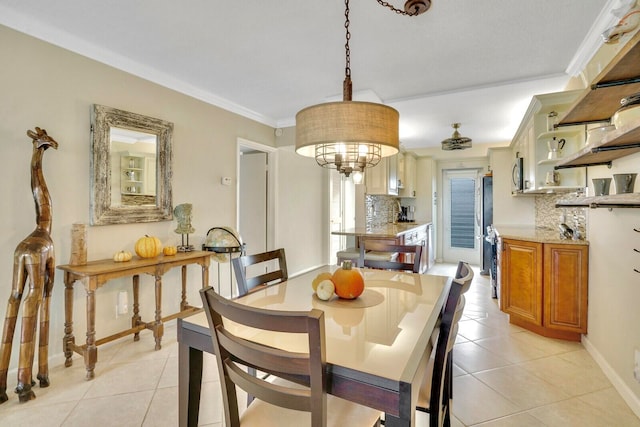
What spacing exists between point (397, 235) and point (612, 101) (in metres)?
2.41

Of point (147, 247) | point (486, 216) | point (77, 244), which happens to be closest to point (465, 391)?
point (147, 247)

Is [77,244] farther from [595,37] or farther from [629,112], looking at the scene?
[595,37]

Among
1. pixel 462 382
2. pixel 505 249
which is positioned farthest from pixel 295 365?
pixel 505 249

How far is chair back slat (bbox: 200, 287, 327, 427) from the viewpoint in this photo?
0.80 meters

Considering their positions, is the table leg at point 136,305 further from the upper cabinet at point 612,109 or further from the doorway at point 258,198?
the upper cabinet at point 612,109

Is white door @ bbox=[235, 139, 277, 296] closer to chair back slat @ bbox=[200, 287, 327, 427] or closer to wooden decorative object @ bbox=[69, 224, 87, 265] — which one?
Result: wooden decorative object @ bbox=[69, 224, 87, 265]

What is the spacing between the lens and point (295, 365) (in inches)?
33.6

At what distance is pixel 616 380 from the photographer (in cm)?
204

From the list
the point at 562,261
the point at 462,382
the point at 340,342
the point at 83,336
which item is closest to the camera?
the point at 340,342

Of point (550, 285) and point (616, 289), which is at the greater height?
point (616, 289)

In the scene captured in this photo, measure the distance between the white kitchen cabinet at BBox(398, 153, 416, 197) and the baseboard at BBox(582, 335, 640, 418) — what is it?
3.65m

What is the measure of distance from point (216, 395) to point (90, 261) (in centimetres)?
145

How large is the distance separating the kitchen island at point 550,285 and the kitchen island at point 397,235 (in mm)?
1291

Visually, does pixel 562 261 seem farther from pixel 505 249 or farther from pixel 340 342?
pixel 340 342
